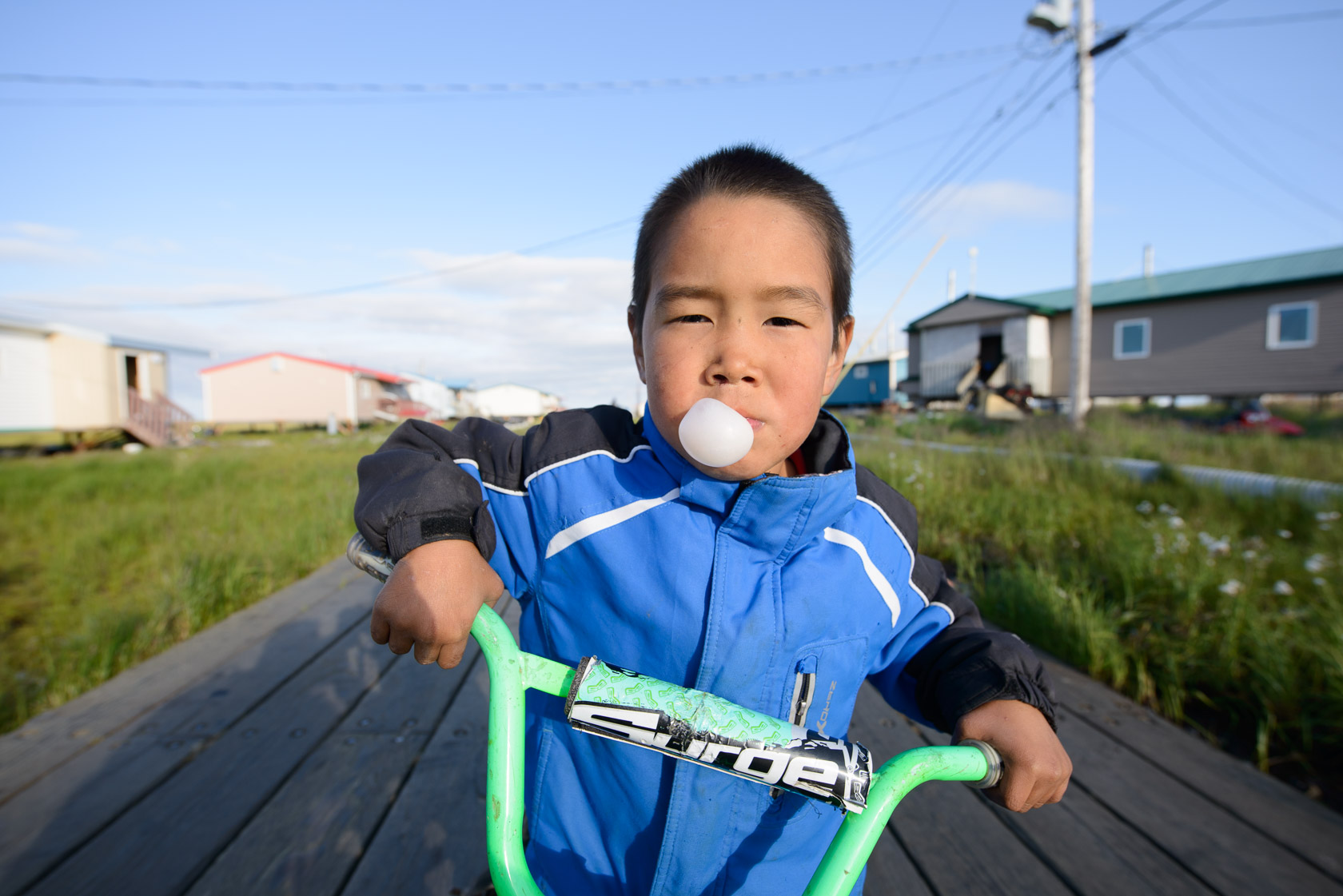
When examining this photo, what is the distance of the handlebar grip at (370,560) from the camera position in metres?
0.91

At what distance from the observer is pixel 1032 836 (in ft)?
5.71

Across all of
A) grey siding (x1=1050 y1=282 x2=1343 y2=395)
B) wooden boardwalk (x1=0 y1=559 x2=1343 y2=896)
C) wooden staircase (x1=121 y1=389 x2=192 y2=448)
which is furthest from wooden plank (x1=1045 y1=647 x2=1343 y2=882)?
wooden staircase (x1=121 y1=389 x2=192 y2=448)

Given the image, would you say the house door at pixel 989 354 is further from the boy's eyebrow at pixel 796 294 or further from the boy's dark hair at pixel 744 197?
the boy's eyebrow at pixel 796 294

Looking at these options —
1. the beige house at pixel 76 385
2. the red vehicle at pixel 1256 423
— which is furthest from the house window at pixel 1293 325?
the beige house at pixel 76 385

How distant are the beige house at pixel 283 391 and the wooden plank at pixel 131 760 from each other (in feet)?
97.7

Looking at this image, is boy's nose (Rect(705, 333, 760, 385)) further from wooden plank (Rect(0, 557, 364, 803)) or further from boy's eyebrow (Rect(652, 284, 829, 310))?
wooden plank (Rect(0, 557, 364, 803))

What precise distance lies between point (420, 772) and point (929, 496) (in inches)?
161

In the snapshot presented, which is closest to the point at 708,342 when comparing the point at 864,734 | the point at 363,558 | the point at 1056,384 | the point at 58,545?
the point at 363,558

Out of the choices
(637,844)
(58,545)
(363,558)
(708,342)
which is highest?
(708,342)

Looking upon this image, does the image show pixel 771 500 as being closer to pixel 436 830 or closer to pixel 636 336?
pixel 636 336

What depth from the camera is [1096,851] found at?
168cm

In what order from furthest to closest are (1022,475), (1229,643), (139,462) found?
(139,462) → (1022,475) → (1229,643)

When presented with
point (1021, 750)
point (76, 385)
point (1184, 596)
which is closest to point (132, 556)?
point (1021, 750)

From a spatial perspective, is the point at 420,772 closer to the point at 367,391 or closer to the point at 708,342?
the point at 708,342
